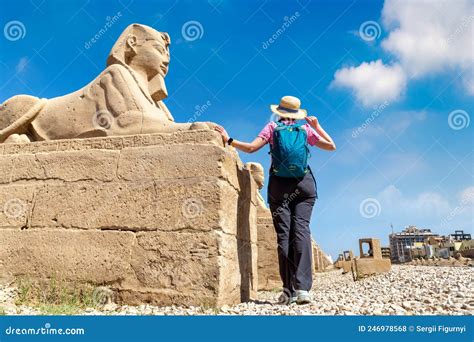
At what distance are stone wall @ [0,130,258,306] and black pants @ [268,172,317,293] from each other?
409 mm

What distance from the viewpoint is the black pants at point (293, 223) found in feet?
12.3

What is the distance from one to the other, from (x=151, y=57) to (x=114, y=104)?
1.03 m

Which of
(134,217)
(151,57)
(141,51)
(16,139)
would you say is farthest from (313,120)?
(16,139)

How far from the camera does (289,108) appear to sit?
4.21 metres

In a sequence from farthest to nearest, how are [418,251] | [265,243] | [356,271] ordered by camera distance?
[418,251], [356,271], [265,243]

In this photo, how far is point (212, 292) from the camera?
10.9 feet

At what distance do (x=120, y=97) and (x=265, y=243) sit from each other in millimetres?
4147

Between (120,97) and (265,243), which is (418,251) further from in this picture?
(120,97)

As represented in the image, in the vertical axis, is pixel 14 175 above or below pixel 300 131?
below

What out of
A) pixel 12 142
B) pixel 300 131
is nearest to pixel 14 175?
pixel 12 142

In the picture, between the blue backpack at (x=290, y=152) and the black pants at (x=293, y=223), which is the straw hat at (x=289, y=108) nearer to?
the blue backpack at (x=290, y=152)

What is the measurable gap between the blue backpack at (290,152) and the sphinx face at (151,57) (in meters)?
2.04

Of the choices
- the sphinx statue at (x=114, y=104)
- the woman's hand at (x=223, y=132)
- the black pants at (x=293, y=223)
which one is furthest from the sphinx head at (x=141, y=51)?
the black pants at (x=293, y=223)

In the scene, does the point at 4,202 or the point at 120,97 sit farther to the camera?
the point at 120,97
